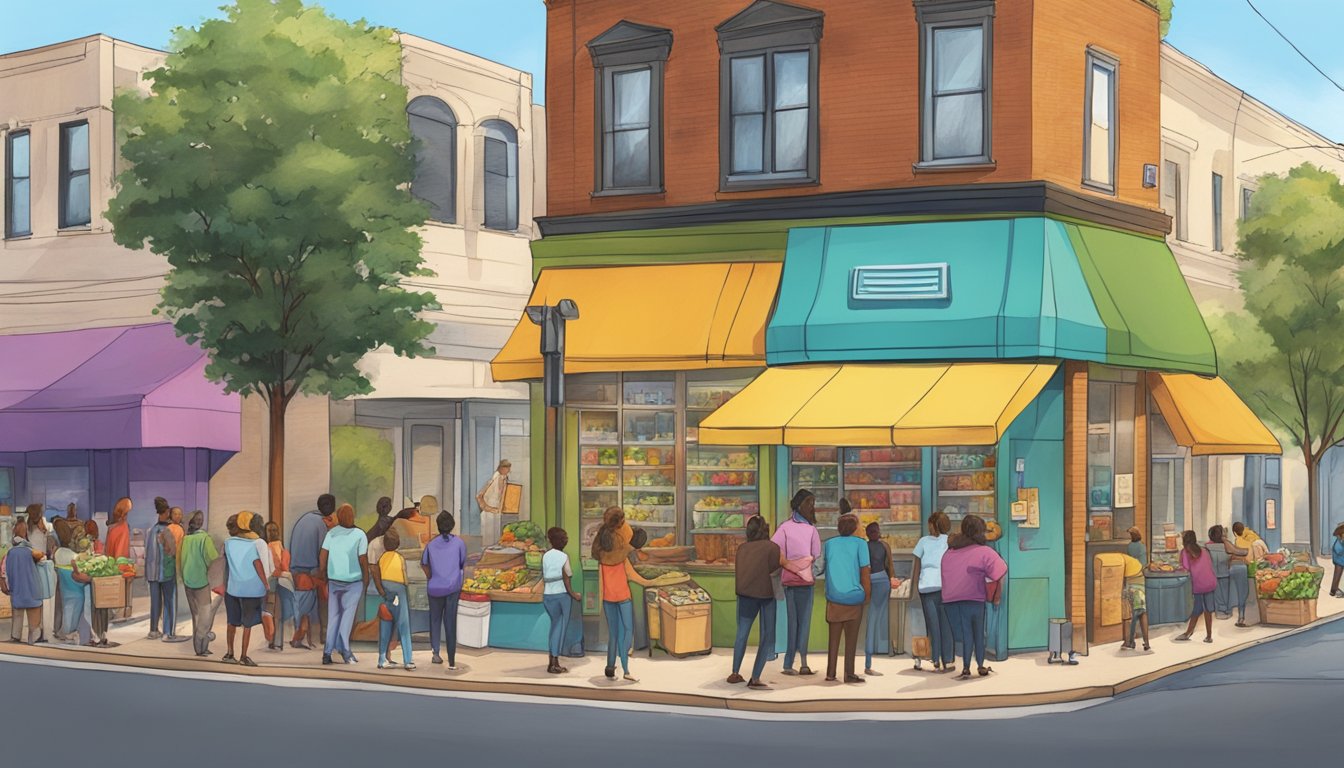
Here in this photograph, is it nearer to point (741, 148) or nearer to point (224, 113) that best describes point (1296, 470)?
point (741, 148)

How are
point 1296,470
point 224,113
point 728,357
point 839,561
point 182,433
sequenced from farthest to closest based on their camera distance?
1. point 1296,470
2. point 182,433
3. point 224,113
4. point 728,357
5. point 839,561

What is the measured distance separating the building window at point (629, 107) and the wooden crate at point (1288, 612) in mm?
10774

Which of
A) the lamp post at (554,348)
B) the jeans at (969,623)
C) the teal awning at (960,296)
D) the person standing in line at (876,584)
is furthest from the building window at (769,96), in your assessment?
the jeans at (969,623)

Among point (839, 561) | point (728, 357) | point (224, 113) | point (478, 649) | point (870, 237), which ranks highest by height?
point (224, 113)

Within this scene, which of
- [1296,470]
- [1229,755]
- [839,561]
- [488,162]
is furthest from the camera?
[1296,470]

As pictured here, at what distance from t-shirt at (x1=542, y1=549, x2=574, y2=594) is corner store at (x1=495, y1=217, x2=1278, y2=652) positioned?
3254mm

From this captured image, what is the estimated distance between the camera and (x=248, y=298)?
24.8m

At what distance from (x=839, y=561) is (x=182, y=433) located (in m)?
13.6

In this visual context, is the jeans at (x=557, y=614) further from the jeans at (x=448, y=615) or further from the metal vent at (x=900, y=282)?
the metal vent at (x=900, y=282)

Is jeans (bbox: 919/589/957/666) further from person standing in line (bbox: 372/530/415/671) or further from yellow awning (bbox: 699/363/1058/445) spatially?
person standing in line (bbox: 372/530/415/671)

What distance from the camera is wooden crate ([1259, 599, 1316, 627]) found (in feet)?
79.9

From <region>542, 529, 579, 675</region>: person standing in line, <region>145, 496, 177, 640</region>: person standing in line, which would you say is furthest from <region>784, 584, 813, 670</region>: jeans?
<region>145, 496, 177, 640</region>: person standing in line

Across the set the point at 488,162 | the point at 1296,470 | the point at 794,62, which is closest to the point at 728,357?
the point at 794,62

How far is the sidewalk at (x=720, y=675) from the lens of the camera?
17000 mm
